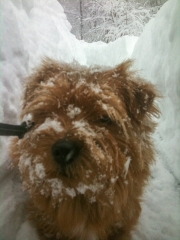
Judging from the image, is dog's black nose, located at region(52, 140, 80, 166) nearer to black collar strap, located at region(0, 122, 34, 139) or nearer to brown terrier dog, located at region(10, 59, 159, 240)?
brown terrier dog, located at region(10, 59, 159, 240)

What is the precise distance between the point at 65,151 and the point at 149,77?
3.65m

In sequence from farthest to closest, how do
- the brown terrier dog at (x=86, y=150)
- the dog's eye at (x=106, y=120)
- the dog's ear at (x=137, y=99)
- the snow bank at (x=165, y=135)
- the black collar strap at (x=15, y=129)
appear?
the snow bank at (x=165, y=135) < the dog's ear at (x=137, y=99) < the dog's eye at (x=106, y=120) < the black collar strap at (x=15, y=129) < the brown terrier dog at (x=86, y=150)

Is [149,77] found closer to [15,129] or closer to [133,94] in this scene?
[133,94]

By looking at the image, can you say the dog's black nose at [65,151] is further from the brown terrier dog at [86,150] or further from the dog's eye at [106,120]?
the dog's eye at [106,120]

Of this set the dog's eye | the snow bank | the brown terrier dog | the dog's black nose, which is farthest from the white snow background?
the dog's eye

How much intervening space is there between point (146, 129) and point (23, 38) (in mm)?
2494

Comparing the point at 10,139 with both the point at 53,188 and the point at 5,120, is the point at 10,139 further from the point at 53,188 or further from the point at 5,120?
the point at 53,188

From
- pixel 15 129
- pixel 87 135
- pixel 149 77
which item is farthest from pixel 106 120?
pixel 149 77

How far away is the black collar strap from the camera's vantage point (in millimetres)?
1744

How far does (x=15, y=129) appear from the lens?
1.89 meters

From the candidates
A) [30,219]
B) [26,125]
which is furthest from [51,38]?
[30,219]

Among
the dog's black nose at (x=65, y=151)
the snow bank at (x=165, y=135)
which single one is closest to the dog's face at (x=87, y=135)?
the dog's black nose at (x=65, y=151)

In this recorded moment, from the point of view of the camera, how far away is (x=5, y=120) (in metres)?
2.55

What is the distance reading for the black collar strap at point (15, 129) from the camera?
174 centimetres
